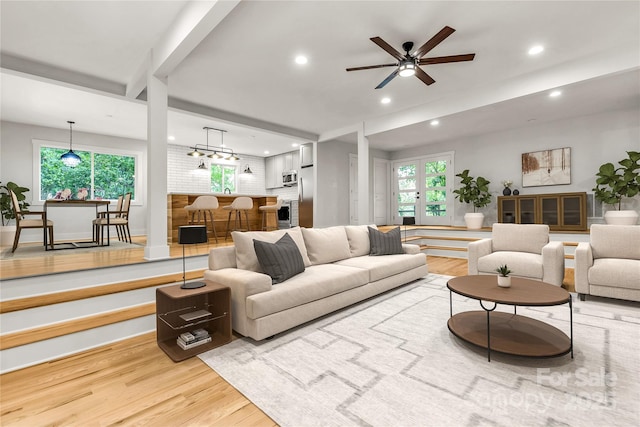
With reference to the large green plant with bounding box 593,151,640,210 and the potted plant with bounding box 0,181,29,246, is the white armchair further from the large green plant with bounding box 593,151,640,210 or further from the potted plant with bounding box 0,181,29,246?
the potted plant with bounding box 0,181,29,246

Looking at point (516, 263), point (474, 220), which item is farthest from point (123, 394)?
point (474, 220)

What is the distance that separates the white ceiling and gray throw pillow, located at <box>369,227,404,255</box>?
2.38 meters

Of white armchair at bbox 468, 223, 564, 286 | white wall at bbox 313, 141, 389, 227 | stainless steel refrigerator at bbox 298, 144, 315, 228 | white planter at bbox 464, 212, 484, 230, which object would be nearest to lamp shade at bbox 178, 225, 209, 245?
white armchair at bbox 468, 223, 564, 286

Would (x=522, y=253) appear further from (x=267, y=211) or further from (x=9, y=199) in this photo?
(x=9, y=199)

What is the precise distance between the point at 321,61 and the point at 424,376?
151 inches

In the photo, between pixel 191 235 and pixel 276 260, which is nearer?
pixel 191 235

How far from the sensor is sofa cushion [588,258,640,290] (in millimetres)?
3121

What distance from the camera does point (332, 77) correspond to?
4582 millimetres

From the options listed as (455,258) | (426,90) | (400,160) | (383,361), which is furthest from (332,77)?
(400,160)

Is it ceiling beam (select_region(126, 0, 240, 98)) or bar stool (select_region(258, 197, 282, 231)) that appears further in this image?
bar stool (select_region(258, 197, 282, 231))

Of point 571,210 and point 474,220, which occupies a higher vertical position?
point 571,210

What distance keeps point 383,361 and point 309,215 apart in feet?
19.6

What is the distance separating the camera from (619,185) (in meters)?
5.43

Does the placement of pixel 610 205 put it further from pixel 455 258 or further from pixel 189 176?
pixel 189 176
